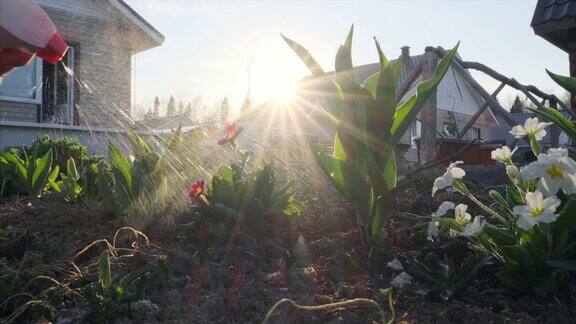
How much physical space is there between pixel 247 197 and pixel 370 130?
23.5 inches

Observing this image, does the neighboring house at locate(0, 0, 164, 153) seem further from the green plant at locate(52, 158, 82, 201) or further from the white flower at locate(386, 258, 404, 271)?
the white flower at locate(386, 258, 404, 271)

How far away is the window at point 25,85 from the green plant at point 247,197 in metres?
8.69

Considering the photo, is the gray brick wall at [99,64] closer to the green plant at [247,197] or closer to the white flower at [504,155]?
the green plant at [247,197]

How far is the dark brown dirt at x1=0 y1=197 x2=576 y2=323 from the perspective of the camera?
57.4 inches

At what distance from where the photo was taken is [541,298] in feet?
5.04

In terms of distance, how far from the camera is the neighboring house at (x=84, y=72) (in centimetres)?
1009

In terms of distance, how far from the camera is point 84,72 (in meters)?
11.0

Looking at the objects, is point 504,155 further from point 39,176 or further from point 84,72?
point 84,72

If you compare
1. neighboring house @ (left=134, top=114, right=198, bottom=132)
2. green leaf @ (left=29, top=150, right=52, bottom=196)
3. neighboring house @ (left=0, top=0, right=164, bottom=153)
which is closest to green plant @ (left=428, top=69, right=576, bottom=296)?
green leaf @ (left=29, top=150, right=52, bottom=196)

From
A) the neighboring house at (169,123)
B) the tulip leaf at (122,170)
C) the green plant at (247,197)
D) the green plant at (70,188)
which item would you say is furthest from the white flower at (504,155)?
the neighboring house at (169,123)

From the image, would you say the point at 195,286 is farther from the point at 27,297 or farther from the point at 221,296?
the point at 27,297

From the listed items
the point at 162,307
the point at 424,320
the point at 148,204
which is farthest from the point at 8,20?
the point at 148,204

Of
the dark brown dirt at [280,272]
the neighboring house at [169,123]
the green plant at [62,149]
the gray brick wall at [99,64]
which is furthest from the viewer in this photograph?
the gray brick wall at [99,64]

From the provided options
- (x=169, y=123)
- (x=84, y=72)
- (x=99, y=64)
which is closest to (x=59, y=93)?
(x=84, y=72)
